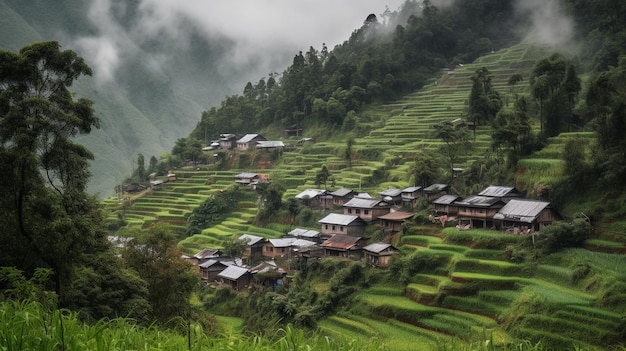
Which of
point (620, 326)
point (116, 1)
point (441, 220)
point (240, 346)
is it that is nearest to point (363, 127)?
point (441, 220)

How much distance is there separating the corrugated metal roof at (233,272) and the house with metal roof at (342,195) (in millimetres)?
8917

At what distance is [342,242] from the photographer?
2994 cm

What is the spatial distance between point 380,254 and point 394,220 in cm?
392

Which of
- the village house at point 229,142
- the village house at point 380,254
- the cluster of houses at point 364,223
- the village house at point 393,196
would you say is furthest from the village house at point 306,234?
the village house at point 229,142

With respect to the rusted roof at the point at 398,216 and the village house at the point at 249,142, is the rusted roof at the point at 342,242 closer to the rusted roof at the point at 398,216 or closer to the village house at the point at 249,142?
the rusted roof at the point at 398,216

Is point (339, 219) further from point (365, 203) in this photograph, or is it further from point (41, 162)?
point (41, 162)

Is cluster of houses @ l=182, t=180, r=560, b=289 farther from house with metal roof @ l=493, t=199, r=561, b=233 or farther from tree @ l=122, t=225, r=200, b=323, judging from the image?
tree @ l=122, t=225, r=200, b=323

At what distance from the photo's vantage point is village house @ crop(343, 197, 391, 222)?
32.6m

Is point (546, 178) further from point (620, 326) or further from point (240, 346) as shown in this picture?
point (240, 346)

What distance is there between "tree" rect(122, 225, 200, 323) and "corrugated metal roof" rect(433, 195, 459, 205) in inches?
552

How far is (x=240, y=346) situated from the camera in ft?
11.6

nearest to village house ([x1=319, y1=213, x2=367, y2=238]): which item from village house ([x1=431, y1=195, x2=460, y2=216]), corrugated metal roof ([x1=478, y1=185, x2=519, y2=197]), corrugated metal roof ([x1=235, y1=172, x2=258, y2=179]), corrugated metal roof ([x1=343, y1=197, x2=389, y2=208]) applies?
corrugated metal roof ([x1=343, y1=197, x2=389, y2=208])

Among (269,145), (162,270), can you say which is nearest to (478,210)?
(162,270)

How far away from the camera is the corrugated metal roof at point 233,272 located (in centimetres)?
3075
